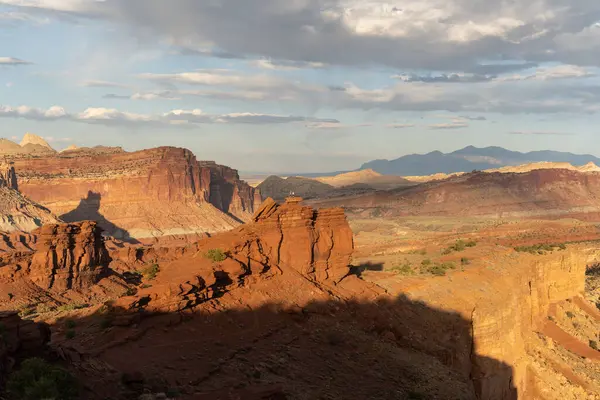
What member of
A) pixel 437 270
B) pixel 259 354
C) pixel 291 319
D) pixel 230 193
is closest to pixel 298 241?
pixel 291 319

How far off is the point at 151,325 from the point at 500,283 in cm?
2007

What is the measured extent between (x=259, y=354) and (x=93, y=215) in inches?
3354

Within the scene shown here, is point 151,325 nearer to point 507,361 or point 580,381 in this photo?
point 507,361

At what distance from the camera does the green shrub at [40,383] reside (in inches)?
367

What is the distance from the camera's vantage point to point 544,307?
34312 mm

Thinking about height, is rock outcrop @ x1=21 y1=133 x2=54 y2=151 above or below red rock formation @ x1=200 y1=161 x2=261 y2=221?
above

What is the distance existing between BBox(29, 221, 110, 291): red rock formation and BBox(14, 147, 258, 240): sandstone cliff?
55717 millimetres

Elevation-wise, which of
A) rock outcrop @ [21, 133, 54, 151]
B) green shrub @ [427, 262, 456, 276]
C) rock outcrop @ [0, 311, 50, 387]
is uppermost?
rock outcrop @ [21, 133, 54, 151]

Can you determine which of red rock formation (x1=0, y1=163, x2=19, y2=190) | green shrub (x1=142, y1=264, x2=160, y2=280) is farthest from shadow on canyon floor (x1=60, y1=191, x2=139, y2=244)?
green shrub (x1=142, y1=264, x2=160, y2=280)

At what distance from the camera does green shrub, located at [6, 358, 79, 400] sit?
9.33m

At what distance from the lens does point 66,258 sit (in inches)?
1256

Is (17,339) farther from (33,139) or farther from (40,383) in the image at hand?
(33,139)

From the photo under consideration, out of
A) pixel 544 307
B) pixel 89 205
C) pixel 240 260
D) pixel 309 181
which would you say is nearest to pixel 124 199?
pixel 89 205

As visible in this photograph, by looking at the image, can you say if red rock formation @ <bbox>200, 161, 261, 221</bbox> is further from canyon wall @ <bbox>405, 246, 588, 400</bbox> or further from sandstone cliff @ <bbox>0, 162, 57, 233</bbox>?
canyon wall @ <bbox>405, 246, 588, 400</bbox>
